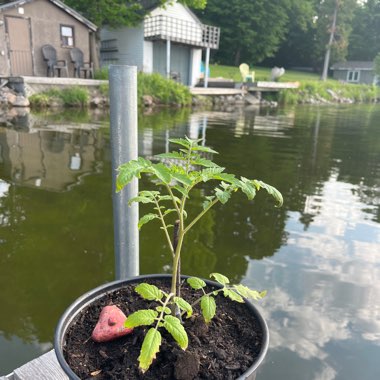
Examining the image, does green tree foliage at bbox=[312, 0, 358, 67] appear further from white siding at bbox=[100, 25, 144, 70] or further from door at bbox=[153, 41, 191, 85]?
white siding at bbox=[100, 25, 144, 70]

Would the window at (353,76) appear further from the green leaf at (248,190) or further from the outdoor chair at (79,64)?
the green leaf at (248,190)

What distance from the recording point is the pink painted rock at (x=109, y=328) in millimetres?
1248

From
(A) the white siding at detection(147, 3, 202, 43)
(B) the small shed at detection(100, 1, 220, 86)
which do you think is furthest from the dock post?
(A) the white siding at detection(147, 3, 202, 43)

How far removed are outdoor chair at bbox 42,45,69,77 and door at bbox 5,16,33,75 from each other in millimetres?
728

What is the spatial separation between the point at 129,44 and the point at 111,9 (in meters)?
4.38

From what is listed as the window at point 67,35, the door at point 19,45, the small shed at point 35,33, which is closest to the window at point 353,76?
the small shed at point 35,33

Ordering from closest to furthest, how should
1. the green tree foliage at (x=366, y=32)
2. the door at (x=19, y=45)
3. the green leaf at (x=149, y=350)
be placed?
the green leaf at (x=149, y=350)
the door at (x=19, y=45)
the green tree foliage at (x=366, y=32)

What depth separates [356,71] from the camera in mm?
49719

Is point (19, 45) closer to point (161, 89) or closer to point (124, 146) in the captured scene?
point (161, 89)

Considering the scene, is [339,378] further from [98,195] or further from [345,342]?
[98,195]

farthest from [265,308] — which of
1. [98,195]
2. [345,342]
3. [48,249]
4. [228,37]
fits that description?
[228,37]

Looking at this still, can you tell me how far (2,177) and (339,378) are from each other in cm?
464

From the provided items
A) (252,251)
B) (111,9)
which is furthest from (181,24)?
(252,251)

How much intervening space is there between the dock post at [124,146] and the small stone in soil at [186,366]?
680 millimetres
